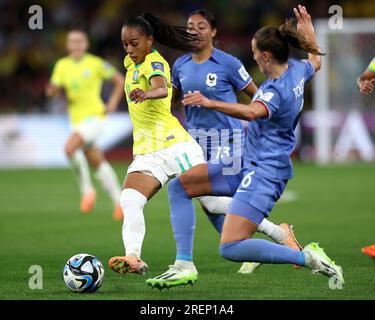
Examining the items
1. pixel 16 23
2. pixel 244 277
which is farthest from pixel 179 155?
pixel 16 23

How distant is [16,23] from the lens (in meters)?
25.6

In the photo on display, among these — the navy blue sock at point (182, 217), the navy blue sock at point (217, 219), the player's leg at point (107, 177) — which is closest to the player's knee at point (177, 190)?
the navy blue sock at point (182, 217)

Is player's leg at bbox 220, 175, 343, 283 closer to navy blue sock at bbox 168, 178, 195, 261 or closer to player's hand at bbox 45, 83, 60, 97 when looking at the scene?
navy blue sock at bbox 168, 178, 195, 261

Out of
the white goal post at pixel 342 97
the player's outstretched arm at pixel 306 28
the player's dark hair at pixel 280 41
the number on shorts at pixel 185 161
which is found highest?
the white goal post at pixel 342 97

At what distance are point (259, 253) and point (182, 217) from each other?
1061mm

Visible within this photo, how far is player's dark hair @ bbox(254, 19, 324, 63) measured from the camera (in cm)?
681

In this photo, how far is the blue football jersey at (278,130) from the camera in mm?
6734

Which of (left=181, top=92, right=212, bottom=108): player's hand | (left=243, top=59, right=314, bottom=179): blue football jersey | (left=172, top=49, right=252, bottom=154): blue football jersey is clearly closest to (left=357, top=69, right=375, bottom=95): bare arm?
(left=172, top=49, right=252, bottom=154): blue football jersey

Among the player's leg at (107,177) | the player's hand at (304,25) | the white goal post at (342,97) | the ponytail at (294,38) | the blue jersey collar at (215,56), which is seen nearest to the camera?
the ponytail at (294,38)

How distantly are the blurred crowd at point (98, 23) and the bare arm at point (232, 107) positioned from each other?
1724 cm

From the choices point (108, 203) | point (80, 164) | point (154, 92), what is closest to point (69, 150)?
point (80, 164)

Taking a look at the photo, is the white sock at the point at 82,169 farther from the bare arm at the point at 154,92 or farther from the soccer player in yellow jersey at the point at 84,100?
the bare arm at the point at 154,92
